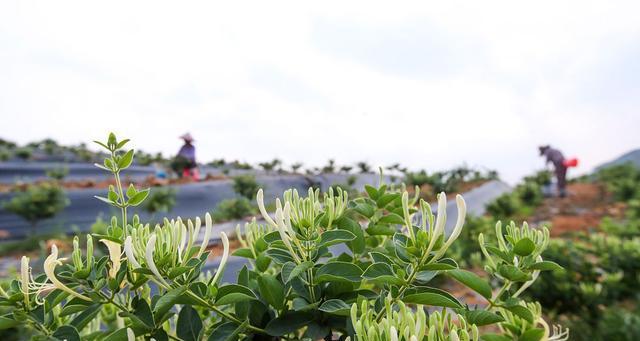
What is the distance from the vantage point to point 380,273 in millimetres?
513

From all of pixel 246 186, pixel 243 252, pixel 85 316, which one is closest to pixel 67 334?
pixel 85 316

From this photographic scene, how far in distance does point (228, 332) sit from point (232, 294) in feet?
0.20

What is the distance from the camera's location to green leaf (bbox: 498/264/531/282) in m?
0.57

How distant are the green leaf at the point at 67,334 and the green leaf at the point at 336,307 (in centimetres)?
34

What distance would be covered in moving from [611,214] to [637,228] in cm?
298

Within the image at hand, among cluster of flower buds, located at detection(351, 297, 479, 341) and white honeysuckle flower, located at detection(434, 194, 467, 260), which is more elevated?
white honeysuckle flower, located at detection(434, 194, 467, 260)

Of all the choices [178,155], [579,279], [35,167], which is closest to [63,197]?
[178,155]

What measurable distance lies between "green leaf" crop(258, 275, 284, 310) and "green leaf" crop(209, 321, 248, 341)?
5cm

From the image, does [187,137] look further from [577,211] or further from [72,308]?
[72,308]

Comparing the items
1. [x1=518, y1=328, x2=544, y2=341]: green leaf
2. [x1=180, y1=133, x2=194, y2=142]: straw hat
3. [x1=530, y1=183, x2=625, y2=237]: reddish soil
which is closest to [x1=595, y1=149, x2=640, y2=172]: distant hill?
[x1=530, y1=183, x2=625, y2=237]: reddish soil

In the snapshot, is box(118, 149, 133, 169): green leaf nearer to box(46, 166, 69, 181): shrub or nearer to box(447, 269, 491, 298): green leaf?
box(447, 269, 491, 298): green leaf

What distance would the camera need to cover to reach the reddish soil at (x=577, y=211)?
5211mm

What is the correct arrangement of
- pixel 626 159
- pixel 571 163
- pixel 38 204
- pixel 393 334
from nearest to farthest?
pixel 393 334, pixel 38 204, pixel 571 163, pixel 626 159

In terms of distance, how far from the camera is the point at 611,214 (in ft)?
19.5
